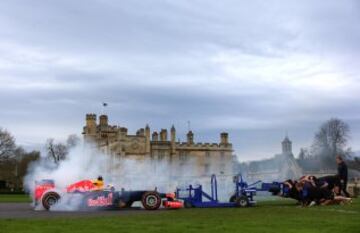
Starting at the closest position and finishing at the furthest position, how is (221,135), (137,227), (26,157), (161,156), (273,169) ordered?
1. (137,227)
2. (273,169)
3. (161,156)
4. (221,135)
5. (26,157)

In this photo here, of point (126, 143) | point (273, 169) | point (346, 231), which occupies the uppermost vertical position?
point (126, 143)

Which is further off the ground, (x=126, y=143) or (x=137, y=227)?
(x=126, y=143)

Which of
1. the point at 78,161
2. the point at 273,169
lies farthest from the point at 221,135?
the point at 78,161

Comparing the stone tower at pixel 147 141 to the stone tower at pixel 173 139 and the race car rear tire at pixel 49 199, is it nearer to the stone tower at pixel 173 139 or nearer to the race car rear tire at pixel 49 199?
the stone tower at pixel 173 139

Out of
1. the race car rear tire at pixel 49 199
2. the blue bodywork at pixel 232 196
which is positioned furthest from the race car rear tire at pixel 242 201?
the race car rear tire at pixel 49 199

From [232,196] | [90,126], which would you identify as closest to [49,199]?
[232,196]

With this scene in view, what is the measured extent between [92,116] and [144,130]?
9.38 metres

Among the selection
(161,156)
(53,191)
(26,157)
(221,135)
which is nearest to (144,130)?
(161,156)

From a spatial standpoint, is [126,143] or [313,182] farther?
[126,143]

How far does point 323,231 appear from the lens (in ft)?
50.8

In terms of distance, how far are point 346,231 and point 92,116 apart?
74.5 metres

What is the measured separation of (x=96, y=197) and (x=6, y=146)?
79930 mm

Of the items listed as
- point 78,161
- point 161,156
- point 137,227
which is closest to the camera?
point 137,227

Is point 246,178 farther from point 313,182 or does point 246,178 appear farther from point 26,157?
point 26,157
